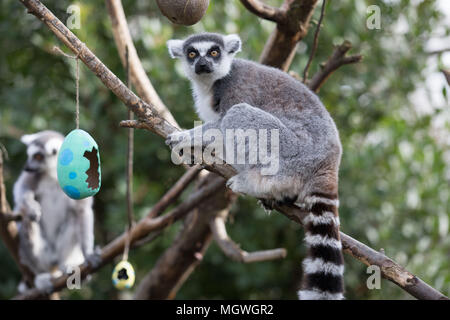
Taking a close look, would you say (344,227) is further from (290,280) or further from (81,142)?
(81,142)

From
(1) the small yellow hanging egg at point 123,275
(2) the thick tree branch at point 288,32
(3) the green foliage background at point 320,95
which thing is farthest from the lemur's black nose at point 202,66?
(3) the green foliage background at point 320,95

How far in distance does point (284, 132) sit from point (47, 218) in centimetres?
381

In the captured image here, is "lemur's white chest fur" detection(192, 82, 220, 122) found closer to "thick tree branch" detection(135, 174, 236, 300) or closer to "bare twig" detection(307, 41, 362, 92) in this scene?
"bare twig" detection(307, 41, 362, 92)

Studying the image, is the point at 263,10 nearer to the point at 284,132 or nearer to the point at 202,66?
the point at 202,66

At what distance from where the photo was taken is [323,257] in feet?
10.1

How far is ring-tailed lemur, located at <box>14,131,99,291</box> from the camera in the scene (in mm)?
6043

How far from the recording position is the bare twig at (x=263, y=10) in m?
4.57

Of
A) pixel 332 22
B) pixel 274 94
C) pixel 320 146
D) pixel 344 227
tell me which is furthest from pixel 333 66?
pixel 344 227

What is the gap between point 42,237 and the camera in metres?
6.35

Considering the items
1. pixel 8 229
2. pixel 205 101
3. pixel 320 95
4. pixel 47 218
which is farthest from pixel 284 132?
pixel 320 95

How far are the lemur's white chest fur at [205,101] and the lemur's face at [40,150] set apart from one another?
89.7 inches

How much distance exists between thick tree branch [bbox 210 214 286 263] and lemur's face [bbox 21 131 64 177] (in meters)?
2.04

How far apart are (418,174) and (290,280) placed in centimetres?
244

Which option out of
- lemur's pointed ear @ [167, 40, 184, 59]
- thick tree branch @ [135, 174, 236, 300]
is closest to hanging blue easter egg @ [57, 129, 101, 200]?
lemur's pointed ear @ [167, 40, 184, 59]
